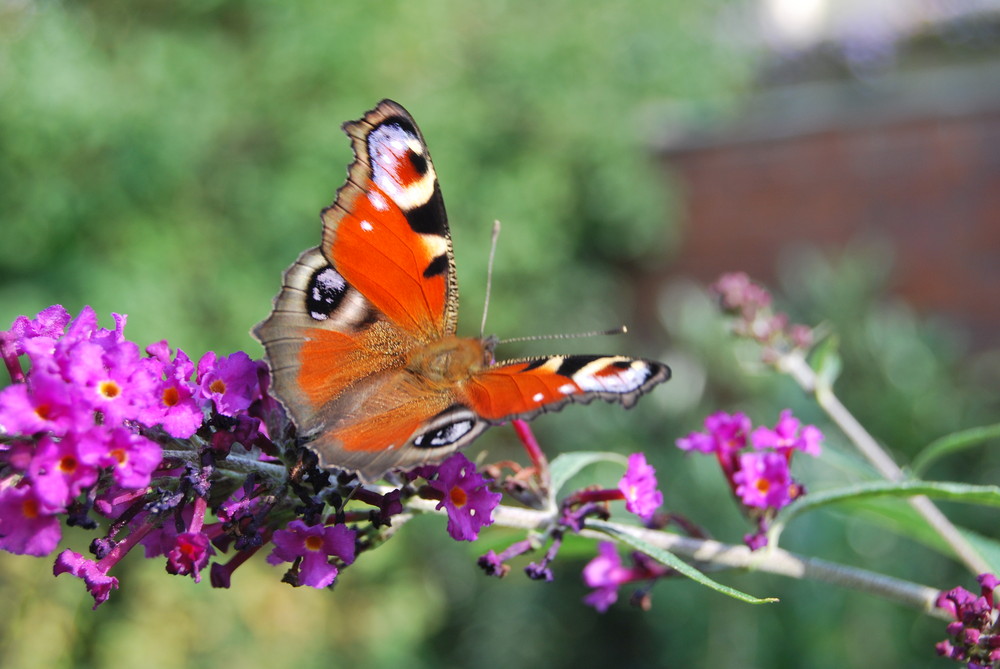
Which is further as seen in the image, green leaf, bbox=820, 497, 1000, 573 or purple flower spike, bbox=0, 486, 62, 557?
green leaf, bbox=820, 497, 1000, 573

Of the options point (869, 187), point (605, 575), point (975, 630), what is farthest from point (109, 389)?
point (869, 187)

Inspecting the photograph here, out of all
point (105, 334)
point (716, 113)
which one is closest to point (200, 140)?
point (105, 334)

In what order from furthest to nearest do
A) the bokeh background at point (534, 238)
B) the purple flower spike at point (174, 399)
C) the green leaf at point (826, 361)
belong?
the bokeh background at point (534, 238)
the green leaf at point (826, 361)
the purple flower spike at point (174, 399)

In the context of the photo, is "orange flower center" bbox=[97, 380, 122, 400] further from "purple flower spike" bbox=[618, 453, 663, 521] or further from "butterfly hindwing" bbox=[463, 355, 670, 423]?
"purple flower spike" bbox=[618, 453, 663, 521]

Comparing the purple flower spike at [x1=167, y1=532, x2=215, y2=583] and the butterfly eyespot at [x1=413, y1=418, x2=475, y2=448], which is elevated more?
the butterfly eyespot at [x1=413, y1=418, x2=475, y2=448]

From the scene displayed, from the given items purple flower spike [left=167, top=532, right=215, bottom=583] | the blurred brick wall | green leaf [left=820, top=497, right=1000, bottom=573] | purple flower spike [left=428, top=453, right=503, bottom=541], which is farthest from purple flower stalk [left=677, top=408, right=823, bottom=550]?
the blurred brick wall

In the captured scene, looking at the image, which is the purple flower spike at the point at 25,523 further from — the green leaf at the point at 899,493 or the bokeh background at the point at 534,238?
the bokeh background at the point at 534,238

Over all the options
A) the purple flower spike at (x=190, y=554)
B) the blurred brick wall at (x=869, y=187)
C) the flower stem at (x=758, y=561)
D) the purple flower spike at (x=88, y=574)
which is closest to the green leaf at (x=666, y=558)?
the flower stem at (x=758, y=561)
